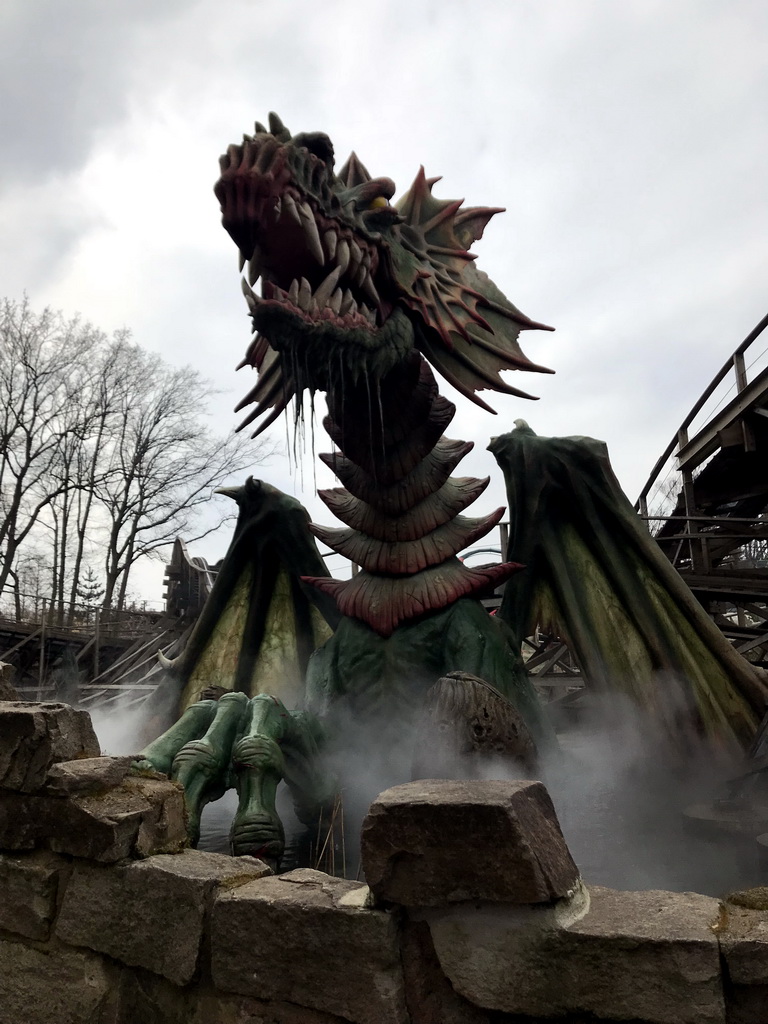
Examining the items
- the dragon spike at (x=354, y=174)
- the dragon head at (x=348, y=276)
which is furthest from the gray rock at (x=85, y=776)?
the dragon spike at (x=354, y=174)

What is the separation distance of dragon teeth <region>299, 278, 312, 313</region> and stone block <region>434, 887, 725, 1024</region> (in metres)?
1.91

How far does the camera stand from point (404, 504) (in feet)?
10.1

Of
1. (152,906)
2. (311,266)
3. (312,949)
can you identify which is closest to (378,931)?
(312,949)

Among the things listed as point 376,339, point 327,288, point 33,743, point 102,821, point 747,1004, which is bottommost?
point 747,1004

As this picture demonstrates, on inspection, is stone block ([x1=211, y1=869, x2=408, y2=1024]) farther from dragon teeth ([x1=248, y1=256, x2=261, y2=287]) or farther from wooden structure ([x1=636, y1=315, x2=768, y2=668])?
wooden structure ([x1=636, y1=315, x2=768, y2=668])

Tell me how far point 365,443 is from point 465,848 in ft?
6.15

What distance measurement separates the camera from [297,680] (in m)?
3.84

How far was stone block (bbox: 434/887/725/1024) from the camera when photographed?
4.16 ft

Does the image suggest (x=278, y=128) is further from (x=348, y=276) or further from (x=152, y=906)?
(x=152, y=906)

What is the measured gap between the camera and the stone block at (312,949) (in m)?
1.47

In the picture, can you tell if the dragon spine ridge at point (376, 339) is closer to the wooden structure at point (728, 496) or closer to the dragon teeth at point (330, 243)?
the dragon teeth at point (330, 243)

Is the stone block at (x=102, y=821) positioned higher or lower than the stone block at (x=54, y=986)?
higher

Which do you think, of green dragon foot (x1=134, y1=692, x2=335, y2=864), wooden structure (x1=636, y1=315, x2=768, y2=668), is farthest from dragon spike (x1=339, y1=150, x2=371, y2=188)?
wooden structure (x1=636, y1=315, x2=768, y2=668)

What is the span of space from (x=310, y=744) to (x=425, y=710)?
0.52 meters
